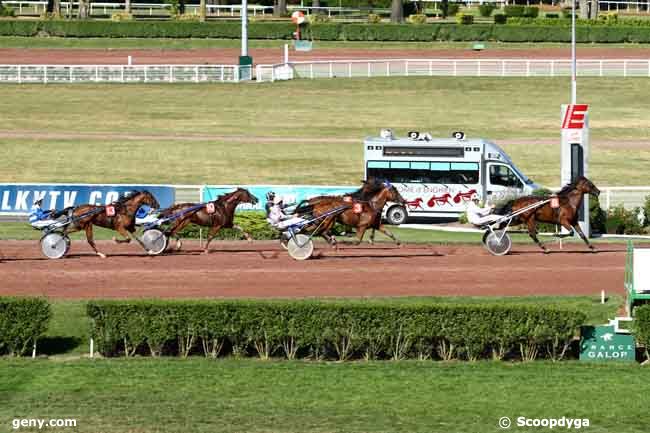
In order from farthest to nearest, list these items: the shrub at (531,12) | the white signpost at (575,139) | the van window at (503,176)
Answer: the shrub at (531,12) → the van window at (503,176) → the white signpost at (575,139)

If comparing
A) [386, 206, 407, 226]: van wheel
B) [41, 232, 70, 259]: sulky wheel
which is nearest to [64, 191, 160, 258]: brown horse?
[41, 232, 70, 259]: sulky wheel

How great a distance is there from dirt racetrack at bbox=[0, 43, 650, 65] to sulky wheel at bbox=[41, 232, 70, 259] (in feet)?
134

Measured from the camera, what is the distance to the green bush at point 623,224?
103ft

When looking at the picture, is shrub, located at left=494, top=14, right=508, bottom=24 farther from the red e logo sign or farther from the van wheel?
the red e logo sign

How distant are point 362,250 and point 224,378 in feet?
32.7

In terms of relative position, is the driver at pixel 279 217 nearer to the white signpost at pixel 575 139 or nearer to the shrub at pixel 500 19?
the white signpost at pixel 575 139

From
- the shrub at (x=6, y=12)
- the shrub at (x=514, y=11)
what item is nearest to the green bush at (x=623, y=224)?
the shrub at (x=6, y=12)

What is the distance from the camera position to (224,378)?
58.1 ft

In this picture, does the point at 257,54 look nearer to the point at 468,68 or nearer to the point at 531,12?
the point at 468,68

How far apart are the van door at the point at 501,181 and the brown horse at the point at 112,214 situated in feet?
35.5

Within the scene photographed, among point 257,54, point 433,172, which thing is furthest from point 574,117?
point 257,54

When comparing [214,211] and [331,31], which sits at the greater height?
[331,31]

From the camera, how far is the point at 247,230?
29.6m

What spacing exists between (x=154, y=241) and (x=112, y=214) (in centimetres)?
118
